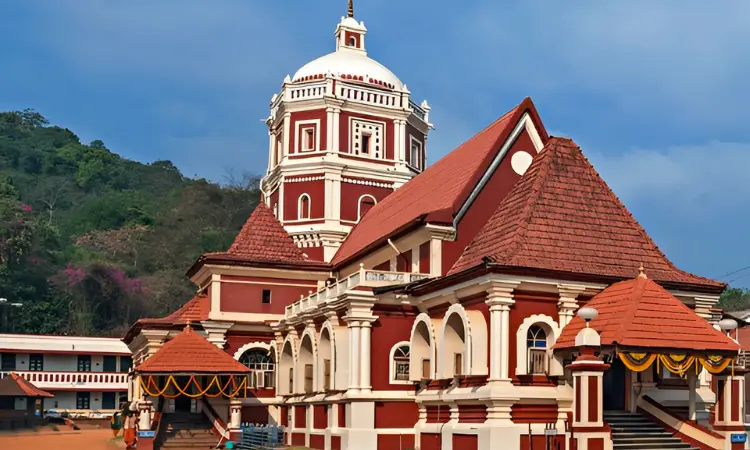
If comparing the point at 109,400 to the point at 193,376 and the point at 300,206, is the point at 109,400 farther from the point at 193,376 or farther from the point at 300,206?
the point at 193,376

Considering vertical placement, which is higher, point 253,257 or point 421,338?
point 253,257

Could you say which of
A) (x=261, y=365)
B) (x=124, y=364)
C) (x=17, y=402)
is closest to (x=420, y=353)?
(x=261, y=365)

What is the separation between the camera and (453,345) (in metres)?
25.0

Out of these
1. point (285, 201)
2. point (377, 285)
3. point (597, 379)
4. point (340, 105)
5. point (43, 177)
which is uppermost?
point (43, 177)

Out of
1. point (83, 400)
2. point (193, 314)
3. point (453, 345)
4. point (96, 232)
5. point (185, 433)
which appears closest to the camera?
point (453, 345)

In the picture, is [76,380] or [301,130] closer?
[301,130]

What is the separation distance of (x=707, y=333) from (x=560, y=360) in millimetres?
3307

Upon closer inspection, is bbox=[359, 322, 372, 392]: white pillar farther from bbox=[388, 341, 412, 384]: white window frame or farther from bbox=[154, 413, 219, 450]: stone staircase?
bbox=[154, 413, 219, 450]: stone staircase

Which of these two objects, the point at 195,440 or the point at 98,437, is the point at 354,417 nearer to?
the point at 195,440

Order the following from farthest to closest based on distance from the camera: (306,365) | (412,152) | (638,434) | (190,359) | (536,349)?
1. (412,152)
2. (306,365)
3. (190,359)
4. (536,349)
5. (638,434)

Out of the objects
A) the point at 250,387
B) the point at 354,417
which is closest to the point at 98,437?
the point at 250,387

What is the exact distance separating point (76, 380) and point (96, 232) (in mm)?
32154

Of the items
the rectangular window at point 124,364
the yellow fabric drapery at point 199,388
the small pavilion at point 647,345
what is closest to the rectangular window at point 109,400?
the rectangular window at point 124,364

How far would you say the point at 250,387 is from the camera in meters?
34.1
